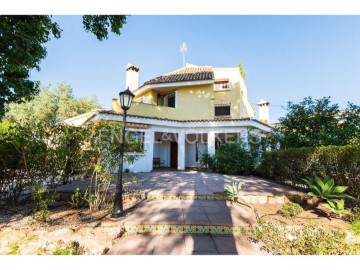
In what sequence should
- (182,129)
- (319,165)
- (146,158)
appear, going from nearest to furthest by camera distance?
(319,165), (146,158), (182,129)

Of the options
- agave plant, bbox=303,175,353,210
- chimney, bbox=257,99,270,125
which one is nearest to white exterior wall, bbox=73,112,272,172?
agave plant, bbox=303,175,353,210

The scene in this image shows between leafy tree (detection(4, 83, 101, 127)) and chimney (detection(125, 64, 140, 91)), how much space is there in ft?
55.0

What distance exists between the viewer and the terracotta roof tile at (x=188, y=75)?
14.7 metres

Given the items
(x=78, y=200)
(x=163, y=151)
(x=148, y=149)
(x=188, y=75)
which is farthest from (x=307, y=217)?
(x=188, y=75)

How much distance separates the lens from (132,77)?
1581 cm

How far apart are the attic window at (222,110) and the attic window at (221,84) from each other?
5.44 ft

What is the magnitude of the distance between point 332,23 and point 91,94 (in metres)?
37.1

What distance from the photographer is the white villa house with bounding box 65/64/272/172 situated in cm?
1223

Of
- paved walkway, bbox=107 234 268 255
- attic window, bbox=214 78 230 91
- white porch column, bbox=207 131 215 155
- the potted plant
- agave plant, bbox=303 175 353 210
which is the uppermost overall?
attic window, bbox=214 78 230 91

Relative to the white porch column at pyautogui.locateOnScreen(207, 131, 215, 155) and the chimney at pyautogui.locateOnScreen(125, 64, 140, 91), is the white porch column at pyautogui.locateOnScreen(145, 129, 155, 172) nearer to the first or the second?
the white porch column at pyautogui.locateOnScreen(207, 131, 215, 155)

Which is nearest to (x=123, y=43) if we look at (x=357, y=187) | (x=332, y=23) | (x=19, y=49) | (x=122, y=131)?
(x=19, y=49)

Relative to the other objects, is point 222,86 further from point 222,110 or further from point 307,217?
point 307,217

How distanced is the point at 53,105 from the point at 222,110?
28.1 meters
